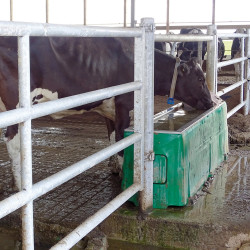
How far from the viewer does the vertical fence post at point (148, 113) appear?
3.26 m

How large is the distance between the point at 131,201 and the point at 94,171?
122cm

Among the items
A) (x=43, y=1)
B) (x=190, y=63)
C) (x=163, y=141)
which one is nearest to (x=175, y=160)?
(x=163, y=141)

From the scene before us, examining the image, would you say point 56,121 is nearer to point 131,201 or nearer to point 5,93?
point 5,93

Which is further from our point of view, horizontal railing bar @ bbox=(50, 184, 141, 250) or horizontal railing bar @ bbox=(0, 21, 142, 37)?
horizontal railing bar @ bbox=(50, 184, 141, 250)

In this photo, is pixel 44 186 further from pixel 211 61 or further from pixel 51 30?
pixel 211 61

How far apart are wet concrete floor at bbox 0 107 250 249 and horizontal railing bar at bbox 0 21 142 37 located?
4.27 ft

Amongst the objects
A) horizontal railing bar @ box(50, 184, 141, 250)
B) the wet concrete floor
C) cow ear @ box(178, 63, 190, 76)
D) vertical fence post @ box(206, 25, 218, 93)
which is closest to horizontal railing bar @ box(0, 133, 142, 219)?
horizontal railing bar @ box(50, 184, 141, 250)

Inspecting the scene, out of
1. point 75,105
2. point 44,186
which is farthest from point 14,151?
point 44,186

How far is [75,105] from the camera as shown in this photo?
2406mm

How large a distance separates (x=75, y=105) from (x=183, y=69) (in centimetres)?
274

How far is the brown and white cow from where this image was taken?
3.88 meters

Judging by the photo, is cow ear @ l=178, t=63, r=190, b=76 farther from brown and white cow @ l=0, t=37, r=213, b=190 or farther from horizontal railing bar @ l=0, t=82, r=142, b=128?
horizontal railing bar @ l=0, t=82, r=142, b=128

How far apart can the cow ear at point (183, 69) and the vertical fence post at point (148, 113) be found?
1681 millimetres

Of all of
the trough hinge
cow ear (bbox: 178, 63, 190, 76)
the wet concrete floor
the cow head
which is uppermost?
cow ear (bbox: 178, 63, 190, 76)
